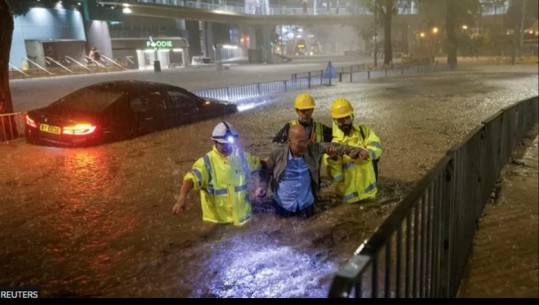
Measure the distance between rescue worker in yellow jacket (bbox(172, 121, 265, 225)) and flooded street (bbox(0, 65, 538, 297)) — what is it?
205mm

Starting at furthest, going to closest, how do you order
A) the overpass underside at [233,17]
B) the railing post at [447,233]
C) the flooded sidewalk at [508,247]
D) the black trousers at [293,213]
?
1. the overpass underside at [233,17]
2. the black trousers at [293,213]
3. the flooded sidewalk at [508,247]
4. the railing post at [447,233]

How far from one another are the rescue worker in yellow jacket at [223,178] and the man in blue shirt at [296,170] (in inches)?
9.5

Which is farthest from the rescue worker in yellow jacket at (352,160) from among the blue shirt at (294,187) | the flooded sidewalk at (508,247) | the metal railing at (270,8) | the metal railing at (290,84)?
the metal railing at (270,8)

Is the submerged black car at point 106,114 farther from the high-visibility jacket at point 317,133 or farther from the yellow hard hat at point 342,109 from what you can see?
the yellow hard hat at point 342,109

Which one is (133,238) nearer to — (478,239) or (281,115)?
(478,239)

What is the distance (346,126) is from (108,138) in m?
6.02

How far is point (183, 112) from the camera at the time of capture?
1168cm

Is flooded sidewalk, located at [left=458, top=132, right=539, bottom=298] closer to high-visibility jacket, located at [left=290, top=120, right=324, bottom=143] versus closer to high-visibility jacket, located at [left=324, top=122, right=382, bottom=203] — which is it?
high-visibility jacket, located at [left=324, top=122, right=382, bottom=203]

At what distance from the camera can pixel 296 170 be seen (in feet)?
16.0

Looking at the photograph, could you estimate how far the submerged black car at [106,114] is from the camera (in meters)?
9.03

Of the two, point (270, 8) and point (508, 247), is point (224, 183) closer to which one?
point (508, 247)

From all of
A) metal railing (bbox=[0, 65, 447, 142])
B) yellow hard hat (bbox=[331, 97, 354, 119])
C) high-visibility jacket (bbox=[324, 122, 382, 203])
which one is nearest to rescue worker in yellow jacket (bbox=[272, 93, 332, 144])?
high-visibility jacket (bbox=[324, 122, 382, 203])

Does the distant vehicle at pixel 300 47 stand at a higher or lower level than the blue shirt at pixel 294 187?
higher

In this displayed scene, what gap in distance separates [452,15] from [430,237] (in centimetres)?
4230
